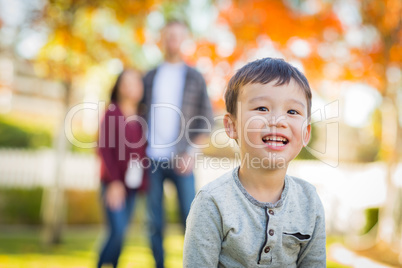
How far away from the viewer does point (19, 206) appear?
23.6 feet

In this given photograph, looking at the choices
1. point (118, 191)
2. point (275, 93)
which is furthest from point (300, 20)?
point (275, 93)

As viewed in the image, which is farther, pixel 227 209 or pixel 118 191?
pixel 118 191

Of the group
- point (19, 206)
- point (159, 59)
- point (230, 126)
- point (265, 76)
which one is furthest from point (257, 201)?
point (159, 59)

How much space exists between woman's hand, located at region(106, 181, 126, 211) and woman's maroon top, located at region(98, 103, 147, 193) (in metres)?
0.05

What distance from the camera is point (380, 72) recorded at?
6.02 metres

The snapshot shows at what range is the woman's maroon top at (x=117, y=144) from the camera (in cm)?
342

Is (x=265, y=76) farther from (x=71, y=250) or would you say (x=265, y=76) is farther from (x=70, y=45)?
(x=70, y=45)

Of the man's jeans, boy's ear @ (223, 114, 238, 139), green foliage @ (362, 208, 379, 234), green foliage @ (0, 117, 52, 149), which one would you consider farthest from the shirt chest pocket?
green foliage @ (0, 117, 52, 149)

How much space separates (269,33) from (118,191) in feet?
15.1

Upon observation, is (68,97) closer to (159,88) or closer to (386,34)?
(159,88)

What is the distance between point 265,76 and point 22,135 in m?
8.25

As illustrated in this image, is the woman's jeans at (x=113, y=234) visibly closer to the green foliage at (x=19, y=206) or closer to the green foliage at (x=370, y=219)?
the green foliage at (x=19, y=206)

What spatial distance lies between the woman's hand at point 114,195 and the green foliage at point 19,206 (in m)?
4.52

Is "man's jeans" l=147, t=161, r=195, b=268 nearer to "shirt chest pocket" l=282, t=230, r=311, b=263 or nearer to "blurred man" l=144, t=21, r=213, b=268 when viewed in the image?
"blurred man" l=144, t=21, r=213, b=268
